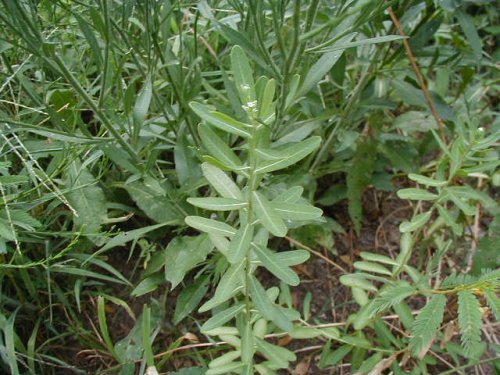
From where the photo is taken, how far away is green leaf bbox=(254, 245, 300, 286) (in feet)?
3.29

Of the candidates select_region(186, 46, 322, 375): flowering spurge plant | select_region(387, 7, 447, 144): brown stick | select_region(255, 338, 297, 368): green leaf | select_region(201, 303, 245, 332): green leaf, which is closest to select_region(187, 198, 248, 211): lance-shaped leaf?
select_region(186, 46, 322, 375): flowering spurge plant

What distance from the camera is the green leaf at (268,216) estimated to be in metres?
0.94

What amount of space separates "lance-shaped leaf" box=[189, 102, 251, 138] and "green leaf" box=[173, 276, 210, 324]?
559mm

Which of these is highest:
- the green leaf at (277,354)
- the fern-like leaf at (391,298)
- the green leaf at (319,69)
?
the green leaf at (319,69)

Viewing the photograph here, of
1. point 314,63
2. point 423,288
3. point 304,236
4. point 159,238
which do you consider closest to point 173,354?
point 159,238

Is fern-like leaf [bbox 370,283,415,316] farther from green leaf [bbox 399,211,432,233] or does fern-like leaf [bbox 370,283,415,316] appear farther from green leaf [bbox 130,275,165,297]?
green leaf [bbox 130,275,165,297]

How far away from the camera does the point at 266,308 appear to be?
3.53ft

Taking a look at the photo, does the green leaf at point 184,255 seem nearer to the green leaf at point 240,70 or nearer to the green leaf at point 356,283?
the green leaf at point 356,283

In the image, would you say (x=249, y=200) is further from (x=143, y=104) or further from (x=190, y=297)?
(x=190, y=297)

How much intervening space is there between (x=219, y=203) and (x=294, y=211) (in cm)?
13

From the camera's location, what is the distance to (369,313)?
1.27 metres

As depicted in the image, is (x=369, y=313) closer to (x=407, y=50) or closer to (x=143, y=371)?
(x=143, y=371)

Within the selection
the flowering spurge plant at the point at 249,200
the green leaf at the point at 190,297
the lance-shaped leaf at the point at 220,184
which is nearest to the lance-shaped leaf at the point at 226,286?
the flowering spurge plant at the point at 249,200

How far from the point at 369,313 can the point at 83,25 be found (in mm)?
A: 827
